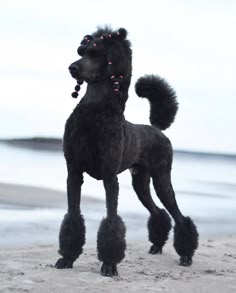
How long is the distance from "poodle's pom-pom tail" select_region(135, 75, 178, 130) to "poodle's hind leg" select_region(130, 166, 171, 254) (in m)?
0.73

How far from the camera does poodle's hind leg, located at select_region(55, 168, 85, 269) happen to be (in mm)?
6574

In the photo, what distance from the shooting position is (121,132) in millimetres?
6473

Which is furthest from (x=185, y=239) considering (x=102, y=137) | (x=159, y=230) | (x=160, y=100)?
(x=102, y=137)

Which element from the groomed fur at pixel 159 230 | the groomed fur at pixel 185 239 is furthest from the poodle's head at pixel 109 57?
the groomed fur at pixel 159 230

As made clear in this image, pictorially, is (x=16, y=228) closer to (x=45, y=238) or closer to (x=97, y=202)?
(x=45, y=238)

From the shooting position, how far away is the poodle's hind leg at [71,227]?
6574 mm

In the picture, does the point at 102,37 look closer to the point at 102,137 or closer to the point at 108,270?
the point at 102,137

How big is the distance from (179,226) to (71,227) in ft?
5.23

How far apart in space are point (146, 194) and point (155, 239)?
1.91 ft

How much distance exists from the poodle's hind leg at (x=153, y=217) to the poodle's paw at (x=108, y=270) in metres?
1.63

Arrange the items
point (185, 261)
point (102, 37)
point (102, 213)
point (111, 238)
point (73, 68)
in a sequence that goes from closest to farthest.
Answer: point (73, 68), point (111, 238), point (102, 37), point (185, 261), point (102, 213)

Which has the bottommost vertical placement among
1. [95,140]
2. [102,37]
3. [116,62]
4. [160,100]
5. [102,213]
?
[102,213]

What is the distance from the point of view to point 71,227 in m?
6.58

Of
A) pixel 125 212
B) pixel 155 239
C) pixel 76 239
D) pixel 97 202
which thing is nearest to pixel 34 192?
pixel 97 202
